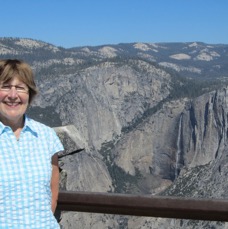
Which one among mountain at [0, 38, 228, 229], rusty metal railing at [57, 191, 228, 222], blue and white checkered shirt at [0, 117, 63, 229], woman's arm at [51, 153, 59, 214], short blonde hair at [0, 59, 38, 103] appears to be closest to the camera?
blue and white checkered shirt at [0, 117, 63, 229]

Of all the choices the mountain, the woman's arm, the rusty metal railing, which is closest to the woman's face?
the woman's arm

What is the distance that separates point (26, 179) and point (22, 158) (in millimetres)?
135

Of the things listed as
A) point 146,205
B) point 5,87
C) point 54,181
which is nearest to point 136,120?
point 146,205

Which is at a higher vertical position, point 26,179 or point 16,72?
point 16,72

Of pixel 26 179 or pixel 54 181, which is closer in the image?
pixel 26 179

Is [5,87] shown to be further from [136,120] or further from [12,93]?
[136,120]

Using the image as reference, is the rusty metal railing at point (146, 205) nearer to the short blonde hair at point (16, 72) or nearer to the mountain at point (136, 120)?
the short blonde hair at point (16, 72)

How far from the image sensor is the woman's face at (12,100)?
354 cm

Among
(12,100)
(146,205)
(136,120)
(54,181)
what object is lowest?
(136,120)

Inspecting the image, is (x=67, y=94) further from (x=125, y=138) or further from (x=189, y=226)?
(x=189, y=226)

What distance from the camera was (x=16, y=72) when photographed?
139 inches

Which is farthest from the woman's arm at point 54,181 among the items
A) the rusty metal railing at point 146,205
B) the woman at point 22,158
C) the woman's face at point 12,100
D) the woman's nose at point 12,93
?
the rusty metal railing at point 146,205

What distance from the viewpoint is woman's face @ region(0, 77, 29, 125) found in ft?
11.6

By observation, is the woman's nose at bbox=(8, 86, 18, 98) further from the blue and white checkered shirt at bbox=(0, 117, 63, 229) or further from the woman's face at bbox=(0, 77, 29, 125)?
the blue and white checkered shirt at bbox=(0, 117, 63, 229)
